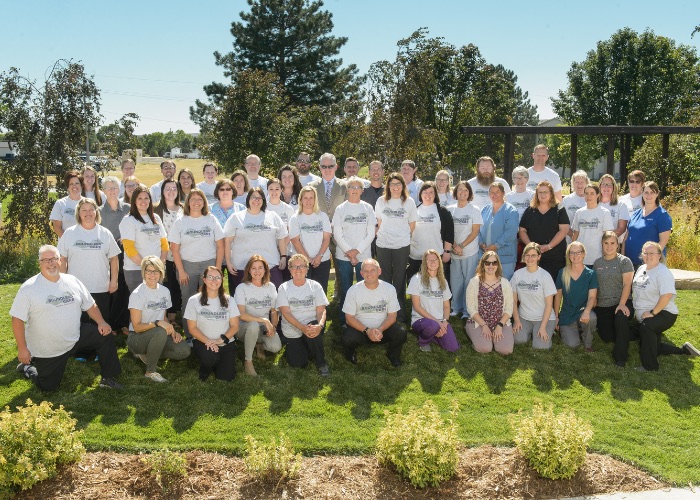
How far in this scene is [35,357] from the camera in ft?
20.7

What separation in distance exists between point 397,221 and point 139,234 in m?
3.16

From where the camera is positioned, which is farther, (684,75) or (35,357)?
(684,75)

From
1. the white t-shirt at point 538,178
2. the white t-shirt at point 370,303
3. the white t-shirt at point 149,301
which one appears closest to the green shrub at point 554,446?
the white t-shirt at point 370,303

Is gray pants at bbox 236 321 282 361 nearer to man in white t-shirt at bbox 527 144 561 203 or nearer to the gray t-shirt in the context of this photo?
the gray t-shirt

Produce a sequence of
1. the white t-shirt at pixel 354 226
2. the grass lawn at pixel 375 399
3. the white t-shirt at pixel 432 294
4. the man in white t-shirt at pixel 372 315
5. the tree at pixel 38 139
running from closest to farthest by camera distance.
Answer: the grass lawn at pixel 375 399 → the man in white t-shirt at pixel 372 315 → the white t-shirt at pixel 432 294 → the white t-shirt at pixel 354 226 → the tree at pixel 38 139

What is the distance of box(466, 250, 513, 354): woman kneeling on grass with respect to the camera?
302 inches

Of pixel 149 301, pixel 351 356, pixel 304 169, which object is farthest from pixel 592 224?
pixel 149 301

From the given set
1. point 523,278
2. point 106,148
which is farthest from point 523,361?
point 106,148

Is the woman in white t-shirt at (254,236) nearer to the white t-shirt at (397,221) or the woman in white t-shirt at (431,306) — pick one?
the white t-shirt at (397,221)

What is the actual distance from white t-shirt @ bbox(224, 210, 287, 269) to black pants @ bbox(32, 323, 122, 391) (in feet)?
5.58

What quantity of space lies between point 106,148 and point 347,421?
9.97 metres

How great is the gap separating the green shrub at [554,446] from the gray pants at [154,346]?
3.83m

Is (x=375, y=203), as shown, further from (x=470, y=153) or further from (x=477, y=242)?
(x=470, y=153)

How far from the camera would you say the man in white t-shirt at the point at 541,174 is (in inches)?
350
